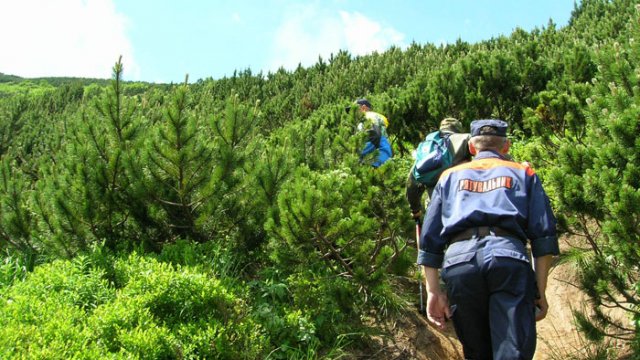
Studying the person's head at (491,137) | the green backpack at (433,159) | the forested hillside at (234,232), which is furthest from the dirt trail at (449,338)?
the person's head at (491,137)

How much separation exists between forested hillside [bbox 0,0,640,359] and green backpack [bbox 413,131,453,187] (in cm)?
22

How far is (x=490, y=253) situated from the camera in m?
2.53

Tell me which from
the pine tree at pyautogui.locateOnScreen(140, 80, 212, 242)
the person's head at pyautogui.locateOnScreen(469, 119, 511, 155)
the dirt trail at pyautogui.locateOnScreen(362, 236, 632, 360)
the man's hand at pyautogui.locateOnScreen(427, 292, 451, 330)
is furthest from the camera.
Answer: the dirt trail at pyautogui.locateOnScreen(362, 236, 632, 360)

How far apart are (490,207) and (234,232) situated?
2625mm

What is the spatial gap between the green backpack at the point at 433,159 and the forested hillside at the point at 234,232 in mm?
217

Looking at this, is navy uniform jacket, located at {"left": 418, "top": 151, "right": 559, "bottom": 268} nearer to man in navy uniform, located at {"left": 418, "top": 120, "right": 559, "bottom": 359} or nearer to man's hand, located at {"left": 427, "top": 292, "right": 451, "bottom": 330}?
man in navy uniform, located at {"left": 418, "top": 120, "right": 559, "bottom": 359}

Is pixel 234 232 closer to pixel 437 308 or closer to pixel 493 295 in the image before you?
pixel 437 308

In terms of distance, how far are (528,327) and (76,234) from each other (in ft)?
11.5

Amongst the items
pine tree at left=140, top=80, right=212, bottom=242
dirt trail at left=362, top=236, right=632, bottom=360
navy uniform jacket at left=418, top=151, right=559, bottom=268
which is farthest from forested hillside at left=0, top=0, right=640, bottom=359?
navy uniform jacket at left=418, top=151, right=559, bottom=268

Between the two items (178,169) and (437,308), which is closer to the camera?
(437,308)

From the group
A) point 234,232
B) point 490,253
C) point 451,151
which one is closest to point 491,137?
point 490,253

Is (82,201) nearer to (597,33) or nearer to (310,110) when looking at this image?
(310,110)

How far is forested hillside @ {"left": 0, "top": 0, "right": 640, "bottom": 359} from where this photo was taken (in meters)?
3.29

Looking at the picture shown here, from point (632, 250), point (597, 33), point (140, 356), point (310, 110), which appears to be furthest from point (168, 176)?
point (597, 33)
